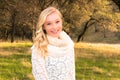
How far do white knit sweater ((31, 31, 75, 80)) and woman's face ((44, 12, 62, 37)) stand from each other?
88mm

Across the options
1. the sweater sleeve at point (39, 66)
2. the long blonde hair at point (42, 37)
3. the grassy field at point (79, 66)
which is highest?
the long blonde hair at point (42, 37)

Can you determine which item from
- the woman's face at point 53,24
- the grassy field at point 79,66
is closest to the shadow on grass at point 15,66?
the grassy field at point 79,66

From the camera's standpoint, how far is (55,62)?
14.6 ft

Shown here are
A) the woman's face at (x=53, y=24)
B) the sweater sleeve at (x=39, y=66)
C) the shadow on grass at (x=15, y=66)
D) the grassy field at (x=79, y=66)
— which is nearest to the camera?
the sweater sleeve at (x=39, y=66)

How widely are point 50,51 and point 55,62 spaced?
0.55 ft

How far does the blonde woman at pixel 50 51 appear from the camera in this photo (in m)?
4.33

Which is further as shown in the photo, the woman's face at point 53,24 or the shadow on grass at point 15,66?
the shadow on grass at point 15,66

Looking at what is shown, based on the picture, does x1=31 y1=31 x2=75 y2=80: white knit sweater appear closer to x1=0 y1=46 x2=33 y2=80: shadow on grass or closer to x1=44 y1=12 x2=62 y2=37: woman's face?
x1=44 y1=12 x2=62 y2=37: woman's face

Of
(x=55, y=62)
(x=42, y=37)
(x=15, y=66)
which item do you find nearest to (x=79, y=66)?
(x=15, y=66)

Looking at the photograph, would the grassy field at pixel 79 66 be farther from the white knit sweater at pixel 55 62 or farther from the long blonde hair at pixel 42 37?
the long blonde hair at pixel 42 37

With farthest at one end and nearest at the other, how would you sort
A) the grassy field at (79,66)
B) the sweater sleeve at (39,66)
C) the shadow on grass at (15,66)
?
the grassy field at (79,66) → the shadow on grass at (15,66) → the sweater sleeve at (39,66)

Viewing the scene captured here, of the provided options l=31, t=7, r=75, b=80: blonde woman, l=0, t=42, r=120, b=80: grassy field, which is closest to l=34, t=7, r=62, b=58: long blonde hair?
l=31, t=7, r=75, b=80: blonde woman

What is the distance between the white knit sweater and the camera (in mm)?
4332

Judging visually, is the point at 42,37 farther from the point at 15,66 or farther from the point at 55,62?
the point at 15,66
